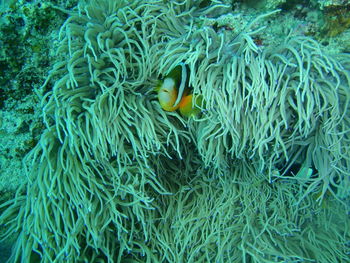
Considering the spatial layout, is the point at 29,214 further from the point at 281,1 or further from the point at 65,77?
the point at 281,1

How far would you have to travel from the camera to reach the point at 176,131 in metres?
1.48

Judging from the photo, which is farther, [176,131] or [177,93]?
[176,131]

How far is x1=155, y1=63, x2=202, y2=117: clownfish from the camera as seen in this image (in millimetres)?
1350

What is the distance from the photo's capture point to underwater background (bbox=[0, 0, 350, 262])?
1.35 m

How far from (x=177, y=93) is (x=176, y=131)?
8.9 inches

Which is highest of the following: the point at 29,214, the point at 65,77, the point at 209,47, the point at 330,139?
the point at 65,77

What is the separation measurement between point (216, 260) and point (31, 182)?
45.3 inches

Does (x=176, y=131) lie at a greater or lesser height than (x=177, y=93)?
lesser

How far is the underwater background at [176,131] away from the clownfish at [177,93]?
0.11ft

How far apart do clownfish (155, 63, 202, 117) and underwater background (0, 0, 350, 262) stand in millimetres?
35

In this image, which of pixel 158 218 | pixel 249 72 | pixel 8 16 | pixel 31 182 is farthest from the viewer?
pixel 158 218


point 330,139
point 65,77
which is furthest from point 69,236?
point 330,139

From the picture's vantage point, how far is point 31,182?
57.5 inches

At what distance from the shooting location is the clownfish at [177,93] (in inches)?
53.1
